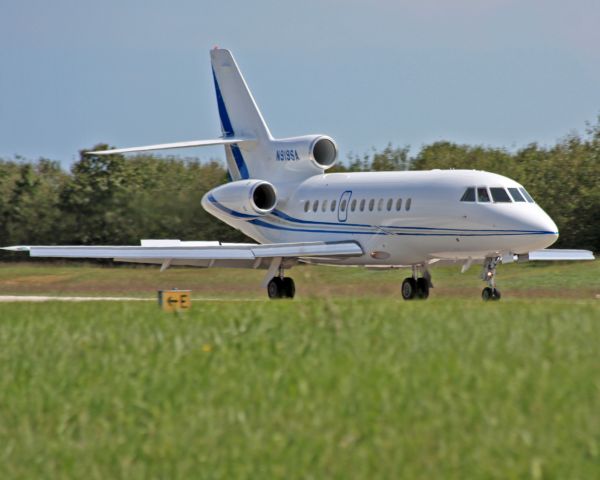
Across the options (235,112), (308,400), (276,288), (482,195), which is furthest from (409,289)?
(308,400)

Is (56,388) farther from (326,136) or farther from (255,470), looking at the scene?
(326,136)

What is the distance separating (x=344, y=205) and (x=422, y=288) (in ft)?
9.40

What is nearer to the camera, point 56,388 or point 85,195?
point 56,388

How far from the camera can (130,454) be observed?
9742mm

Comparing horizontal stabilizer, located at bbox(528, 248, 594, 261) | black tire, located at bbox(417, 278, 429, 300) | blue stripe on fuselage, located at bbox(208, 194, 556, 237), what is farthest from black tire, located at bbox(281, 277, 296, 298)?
horizontal stabilizer, located at bbox(528, 248, 594, 261)

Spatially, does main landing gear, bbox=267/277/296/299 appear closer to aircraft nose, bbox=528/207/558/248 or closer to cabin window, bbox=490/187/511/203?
cabin window, bbox=490/187/511/203


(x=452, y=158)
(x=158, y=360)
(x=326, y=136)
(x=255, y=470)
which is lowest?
(x=255, y=470)

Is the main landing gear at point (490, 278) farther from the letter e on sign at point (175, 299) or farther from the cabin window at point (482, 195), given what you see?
the letter e on sign at point (175, 299)

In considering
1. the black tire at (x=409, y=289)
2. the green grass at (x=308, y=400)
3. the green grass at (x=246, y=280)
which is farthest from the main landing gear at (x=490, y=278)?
the green grass at (x=308, y=400)

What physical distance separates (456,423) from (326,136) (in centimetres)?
2430

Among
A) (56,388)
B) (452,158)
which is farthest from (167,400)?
(452,158)

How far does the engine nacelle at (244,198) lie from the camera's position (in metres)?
33.0

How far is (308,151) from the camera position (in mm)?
33812

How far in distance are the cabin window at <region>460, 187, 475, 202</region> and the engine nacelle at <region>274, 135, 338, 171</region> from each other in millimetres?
→ 6365
